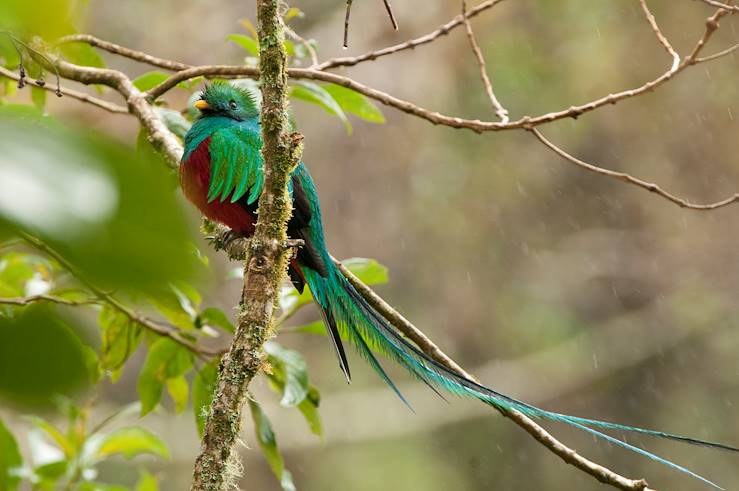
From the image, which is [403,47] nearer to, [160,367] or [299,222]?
[299,222]

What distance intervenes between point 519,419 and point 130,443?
1.08 metres

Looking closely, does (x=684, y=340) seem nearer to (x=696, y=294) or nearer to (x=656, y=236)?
(x=696, y=294)

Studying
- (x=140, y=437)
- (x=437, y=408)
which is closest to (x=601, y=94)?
(x=437, y=408)

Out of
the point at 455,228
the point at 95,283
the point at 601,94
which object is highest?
the point at 601,94

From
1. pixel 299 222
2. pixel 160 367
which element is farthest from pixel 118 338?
pixel 299 222

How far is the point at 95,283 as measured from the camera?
0.24m

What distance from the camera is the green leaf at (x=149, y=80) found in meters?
2.23

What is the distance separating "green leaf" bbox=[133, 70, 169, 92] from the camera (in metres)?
2.23

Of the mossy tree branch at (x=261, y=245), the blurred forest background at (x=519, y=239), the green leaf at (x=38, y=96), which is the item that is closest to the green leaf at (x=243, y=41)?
the green leaf at (x=38, y=96)

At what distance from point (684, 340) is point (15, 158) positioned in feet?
24.5

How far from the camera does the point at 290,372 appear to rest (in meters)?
1.91

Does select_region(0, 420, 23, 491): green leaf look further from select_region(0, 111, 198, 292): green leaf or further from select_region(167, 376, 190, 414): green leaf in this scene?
select_region(0, 111, 198, 292): green leaf

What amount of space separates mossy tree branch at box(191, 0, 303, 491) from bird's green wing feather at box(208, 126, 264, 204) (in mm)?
853

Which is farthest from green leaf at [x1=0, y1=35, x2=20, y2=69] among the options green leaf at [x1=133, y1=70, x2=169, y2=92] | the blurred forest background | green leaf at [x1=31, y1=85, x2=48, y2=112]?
the blurred forest background
